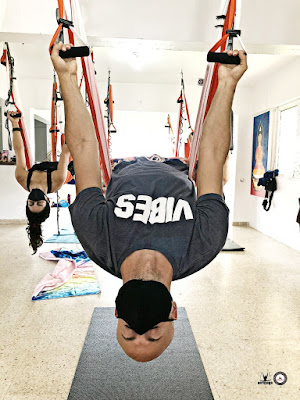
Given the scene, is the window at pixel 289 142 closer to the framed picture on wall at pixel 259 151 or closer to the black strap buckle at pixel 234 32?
the framed picture on wall at pixel 259 151

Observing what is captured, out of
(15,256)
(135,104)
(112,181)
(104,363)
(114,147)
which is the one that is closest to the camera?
(112,181)

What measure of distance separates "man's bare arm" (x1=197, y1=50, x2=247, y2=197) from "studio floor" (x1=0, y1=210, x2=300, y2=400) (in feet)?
3.76

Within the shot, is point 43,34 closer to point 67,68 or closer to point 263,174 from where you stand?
point 67,68

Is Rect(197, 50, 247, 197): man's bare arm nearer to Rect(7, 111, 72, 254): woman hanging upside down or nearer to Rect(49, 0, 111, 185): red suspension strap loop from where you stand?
Rect(49, 0, 111, 185): red suspension strap loop

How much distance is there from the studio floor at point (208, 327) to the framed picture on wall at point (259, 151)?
6.71 feet

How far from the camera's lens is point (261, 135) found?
18.8 feet

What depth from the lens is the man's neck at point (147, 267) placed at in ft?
4.05

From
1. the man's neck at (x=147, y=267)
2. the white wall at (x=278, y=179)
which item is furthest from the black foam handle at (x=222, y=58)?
the white wall at (x=278, y=179)

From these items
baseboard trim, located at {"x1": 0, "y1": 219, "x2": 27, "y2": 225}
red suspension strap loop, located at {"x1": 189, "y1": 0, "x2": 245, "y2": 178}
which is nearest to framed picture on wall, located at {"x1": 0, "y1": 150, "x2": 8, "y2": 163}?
baseboard trim, located at {"x1": 0, "y1": 219, "x2": 27, "y2": 225}

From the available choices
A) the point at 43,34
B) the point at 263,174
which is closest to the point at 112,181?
the point at 43,34

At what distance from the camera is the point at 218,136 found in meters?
1.36

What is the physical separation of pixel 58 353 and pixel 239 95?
5.49 m

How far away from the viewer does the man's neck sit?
1.24 m

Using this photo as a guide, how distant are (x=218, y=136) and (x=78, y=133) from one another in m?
0.58
